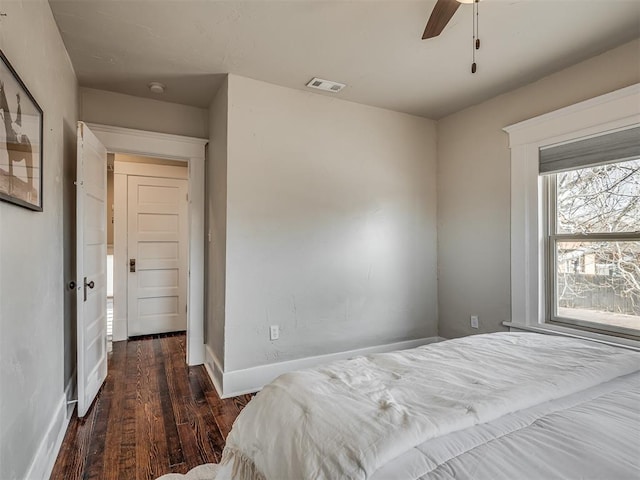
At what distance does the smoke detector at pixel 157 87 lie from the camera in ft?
9.62

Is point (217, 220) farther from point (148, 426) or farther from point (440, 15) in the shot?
point (440, 15)

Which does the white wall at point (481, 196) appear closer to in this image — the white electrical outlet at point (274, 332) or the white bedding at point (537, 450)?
the white electrical outlet at point (274, 332)

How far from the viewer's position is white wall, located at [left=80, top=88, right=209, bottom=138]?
3.05 meters

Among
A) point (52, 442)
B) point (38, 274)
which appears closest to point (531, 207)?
point (38, 274)

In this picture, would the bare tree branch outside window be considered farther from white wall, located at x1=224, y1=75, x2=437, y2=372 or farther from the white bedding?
the white bedding

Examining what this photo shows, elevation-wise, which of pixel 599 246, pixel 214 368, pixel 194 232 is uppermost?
pixel 194 232

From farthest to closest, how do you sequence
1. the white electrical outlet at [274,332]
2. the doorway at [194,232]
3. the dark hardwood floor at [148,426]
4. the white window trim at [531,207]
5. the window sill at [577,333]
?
the doorway at [194,232] < the white electrical outlet at [274,332] < the white window trim at [531,207] < the window sill at [577,333] < the dark hardwood floor at [148,426]

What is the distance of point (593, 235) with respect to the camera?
260 centimetres

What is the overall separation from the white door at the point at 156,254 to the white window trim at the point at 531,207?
3.90 metres

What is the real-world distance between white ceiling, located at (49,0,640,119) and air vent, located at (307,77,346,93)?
80 millimetres

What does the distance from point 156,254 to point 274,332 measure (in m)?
2.44

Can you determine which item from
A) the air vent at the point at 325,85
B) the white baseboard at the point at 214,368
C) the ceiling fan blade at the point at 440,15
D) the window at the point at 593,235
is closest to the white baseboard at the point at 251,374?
the white baseboard at the point at 214,368

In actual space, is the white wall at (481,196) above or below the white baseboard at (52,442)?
above

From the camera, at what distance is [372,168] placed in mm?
3457
